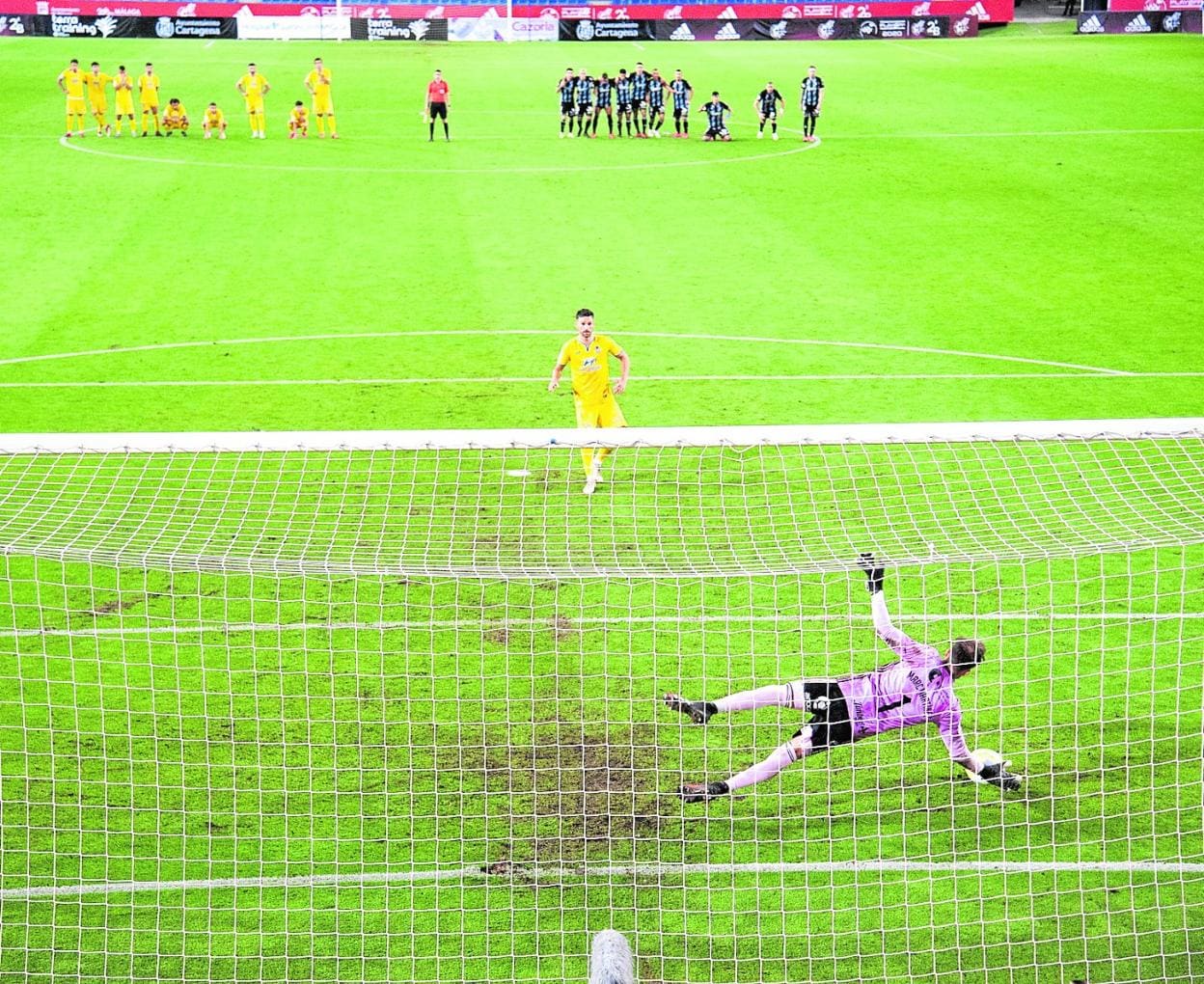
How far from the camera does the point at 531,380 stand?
59.0ft

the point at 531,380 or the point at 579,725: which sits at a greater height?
the point at 531,380

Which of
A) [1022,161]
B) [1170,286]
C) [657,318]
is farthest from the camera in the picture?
[1022,161]

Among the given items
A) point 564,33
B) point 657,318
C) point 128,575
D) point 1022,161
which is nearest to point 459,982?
point 128,575

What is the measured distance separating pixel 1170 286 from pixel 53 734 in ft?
59.0

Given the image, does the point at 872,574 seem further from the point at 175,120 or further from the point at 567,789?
the point at 175,120

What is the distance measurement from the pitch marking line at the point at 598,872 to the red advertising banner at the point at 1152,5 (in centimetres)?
5098

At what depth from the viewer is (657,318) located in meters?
21.1

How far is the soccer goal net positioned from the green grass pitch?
0.03 m

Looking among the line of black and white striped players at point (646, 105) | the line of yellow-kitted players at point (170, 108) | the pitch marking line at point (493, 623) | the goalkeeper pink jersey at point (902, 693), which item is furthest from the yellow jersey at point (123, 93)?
the goalkeeper pink jersey at point (902, 693)

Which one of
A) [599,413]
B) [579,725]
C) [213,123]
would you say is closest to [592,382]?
[599,413]

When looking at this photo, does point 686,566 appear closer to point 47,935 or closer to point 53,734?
point 53,734

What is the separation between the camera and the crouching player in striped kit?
14109 millimetres

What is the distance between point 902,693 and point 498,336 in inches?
473

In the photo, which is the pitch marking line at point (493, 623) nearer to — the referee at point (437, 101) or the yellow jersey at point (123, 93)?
the referee at point (437, 101)
